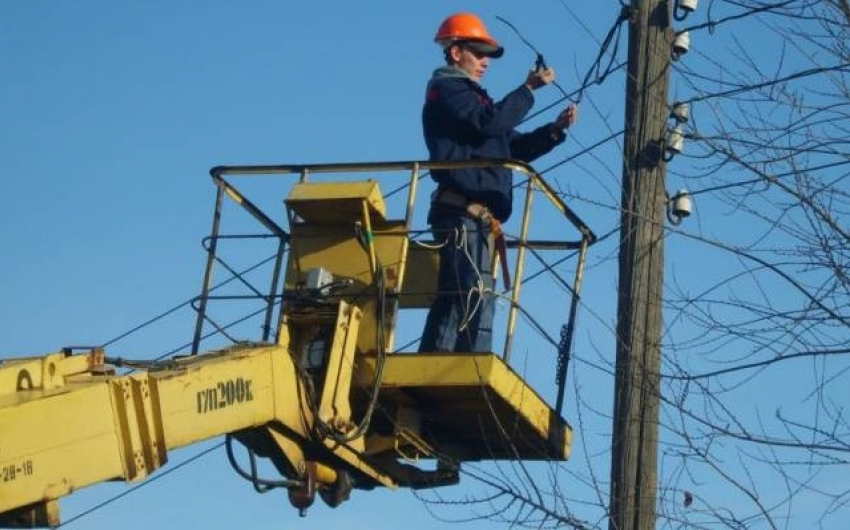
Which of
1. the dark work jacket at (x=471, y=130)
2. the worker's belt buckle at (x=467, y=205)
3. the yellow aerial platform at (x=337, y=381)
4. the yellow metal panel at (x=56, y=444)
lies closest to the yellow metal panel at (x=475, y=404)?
the yellow aerial platform at (x=337, y=381)

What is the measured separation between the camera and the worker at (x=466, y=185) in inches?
453

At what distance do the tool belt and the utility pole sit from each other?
72cm

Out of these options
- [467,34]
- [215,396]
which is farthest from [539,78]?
[215,396]

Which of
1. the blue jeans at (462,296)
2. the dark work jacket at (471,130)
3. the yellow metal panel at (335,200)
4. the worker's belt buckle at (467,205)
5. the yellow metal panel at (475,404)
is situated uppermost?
the dark work jacket at (471,130)

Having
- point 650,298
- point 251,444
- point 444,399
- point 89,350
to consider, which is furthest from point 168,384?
point 650,298

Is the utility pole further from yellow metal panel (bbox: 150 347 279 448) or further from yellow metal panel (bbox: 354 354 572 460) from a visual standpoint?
yellow metal panel (bbox: 150 347 279 448)

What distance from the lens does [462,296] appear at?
11.5m

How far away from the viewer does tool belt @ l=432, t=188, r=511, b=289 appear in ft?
38.3

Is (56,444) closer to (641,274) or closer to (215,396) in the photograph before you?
(215,396)

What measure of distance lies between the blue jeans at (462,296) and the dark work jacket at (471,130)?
210mm

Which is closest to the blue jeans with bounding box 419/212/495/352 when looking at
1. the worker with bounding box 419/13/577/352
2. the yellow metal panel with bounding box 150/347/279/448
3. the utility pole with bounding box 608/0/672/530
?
the worker with bounding box 419/13/577/352

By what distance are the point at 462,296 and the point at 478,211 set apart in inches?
21.3

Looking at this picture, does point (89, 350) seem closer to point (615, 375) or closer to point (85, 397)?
point (85, 397)

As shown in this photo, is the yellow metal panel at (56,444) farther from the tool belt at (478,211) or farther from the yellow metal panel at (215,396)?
the tool belt at (478,211)
